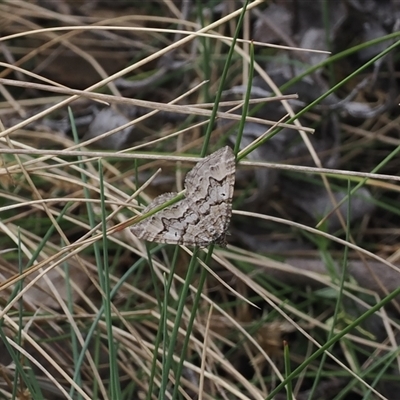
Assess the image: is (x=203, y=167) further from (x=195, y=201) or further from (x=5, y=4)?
(x=5, y=4)

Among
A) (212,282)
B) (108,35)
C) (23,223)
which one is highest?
(108,35)

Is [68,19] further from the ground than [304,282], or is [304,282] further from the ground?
[68,19]

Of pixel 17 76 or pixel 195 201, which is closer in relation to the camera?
pixel 195 201

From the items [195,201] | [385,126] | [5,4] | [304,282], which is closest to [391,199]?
[385,126]

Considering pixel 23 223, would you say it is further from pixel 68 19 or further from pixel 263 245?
pixel 68 19

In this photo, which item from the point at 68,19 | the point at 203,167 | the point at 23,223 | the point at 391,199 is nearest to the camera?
the point at 203,167

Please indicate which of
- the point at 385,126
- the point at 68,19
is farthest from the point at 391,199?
the point at 68,19

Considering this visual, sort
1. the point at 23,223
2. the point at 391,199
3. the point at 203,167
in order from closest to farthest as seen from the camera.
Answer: the point at 203,167 < the point at 23,223 < the point at 391,199
